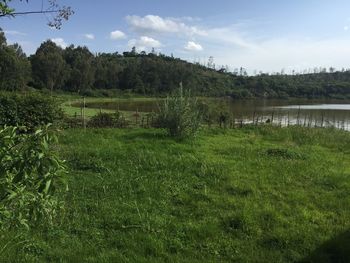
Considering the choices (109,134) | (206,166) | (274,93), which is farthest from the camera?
(274,93)

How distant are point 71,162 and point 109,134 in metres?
→ 6.24

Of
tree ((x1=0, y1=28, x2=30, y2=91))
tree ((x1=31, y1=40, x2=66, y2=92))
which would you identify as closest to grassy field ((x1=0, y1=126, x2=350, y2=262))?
tree ((x1=0, y1=28, x2=30, y2=91))

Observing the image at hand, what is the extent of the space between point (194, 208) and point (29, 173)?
4.80m

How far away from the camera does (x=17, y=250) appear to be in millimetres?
5191

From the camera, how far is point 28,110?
59.9ft

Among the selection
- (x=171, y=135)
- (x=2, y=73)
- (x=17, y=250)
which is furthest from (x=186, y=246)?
(x=2, y=73)

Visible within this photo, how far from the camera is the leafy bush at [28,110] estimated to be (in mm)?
17594

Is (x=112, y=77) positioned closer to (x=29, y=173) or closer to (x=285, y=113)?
(x=285, y=113)

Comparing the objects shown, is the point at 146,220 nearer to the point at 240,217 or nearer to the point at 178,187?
the point at 240,217

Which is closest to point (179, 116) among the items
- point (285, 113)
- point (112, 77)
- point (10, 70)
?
point (285, 113)

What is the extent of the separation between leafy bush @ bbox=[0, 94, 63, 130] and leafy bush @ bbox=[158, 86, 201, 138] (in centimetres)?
519

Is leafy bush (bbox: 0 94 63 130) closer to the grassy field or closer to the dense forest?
the grassy field

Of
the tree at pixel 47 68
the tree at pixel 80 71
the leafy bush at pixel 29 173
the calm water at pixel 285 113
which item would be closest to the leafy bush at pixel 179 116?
the calm water at pixel 285 113

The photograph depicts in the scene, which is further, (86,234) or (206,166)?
(206,166)
